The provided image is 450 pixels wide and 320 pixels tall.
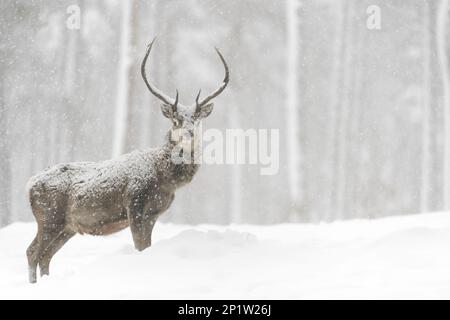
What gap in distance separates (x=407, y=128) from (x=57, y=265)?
1096 centimetres

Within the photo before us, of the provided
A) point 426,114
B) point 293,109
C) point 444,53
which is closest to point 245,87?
point 293,109

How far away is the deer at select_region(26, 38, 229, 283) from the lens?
595cm

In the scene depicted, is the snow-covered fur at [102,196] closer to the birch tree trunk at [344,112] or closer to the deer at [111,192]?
the deer at [111,192]

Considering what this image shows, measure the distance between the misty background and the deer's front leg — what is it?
21.4 ft

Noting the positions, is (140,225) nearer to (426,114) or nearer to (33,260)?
(33,260)

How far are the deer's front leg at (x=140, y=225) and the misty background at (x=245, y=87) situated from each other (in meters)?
6.51

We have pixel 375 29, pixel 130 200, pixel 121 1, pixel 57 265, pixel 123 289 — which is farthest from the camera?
pixel 375 29

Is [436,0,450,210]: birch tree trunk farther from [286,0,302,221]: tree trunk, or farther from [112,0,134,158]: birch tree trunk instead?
[112,0,134,158]: birch tree trunk

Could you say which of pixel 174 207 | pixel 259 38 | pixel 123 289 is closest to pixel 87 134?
pixel 174 207

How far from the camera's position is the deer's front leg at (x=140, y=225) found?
575cm

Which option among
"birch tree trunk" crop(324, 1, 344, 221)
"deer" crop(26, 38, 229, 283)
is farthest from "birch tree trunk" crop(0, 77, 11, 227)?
"birch tree trunk" crop(324, 1, 344, 221)

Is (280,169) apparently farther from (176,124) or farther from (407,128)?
(176,124)

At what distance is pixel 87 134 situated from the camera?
13.3m

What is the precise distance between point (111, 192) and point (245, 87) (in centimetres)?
811
